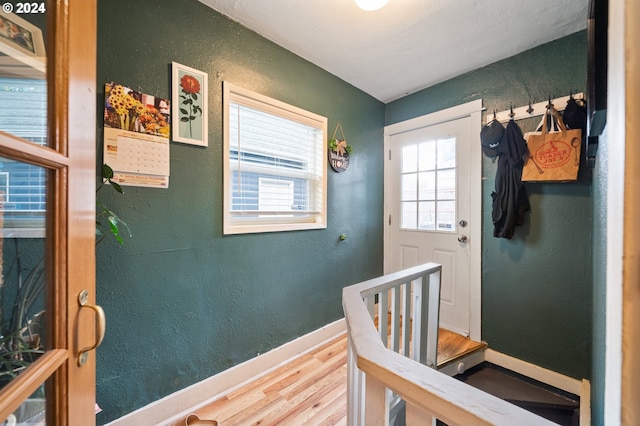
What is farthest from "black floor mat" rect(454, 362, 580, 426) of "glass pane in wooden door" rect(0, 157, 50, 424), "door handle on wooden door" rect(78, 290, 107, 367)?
"glass pane in wooden door" rect(0, 157, 50, 424)

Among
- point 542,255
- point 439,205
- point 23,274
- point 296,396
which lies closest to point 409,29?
point 439,205

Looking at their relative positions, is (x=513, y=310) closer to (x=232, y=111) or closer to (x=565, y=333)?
(x=565, y=333)

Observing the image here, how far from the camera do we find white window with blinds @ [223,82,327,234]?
1697 mm

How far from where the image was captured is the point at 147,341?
133 cm

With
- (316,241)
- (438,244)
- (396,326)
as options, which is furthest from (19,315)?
(438,244)

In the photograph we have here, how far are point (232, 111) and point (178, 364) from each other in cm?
166

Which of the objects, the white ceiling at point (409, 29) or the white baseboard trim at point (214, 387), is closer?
the white baseboard trim at point (214, 387)

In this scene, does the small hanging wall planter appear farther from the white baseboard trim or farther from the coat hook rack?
the white baseboard trim

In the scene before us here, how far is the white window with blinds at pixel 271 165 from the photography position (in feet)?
5.57

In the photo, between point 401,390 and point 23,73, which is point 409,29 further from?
point 401,390

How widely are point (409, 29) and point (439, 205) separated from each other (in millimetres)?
1519

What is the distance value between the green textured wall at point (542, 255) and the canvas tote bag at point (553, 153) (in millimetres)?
100

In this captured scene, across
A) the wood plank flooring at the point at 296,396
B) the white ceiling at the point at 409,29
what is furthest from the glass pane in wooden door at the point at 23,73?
the wood plank flooring at the point at 296,396

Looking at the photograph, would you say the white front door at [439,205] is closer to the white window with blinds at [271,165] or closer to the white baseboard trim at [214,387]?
the white window with blinds at [271,165]
